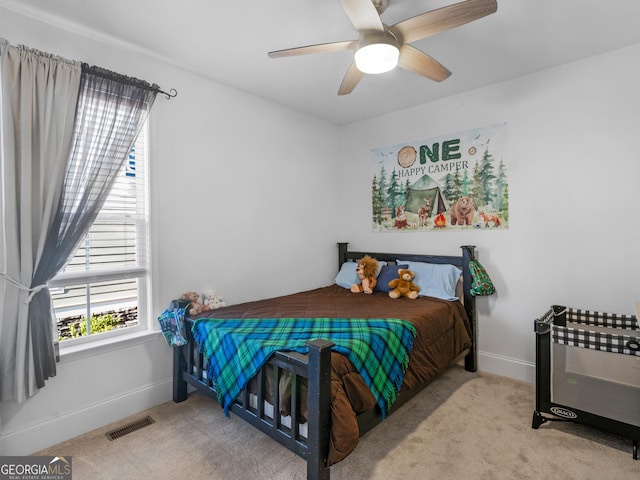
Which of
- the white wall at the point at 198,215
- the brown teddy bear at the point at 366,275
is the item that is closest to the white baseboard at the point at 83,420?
the white wall at the point at 198,215

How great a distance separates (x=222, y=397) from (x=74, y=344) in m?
1.07

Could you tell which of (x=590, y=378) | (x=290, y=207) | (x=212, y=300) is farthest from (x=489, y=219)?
(x=212, y=300)

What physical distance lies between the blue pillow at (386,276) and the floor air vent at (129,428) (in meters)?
2.17

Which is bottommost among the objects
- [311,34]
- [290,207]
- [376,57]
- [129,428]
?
[129,428]

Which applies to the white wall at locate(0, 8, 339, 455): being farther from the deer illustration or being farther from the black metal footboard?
the deer illustration

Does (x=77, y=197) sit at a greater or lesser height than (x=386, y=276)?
greater

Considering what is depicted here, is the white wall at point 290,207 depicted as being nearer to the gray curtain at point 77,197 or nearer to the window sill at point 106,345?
the window sill at point 106,345

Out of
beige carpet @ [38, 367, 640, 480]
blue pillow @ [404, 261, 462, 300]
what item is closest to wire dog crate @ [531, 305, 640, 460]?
beige carpet @ [38, 367, 640, 480]

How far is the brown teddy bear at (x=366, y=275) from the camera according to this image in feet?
11.1

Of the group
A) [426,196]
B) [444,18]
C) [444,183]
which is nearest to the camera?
[444,18]

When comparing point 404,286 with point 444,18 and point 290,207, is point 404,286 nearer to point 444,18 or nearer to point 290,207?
point 290,207

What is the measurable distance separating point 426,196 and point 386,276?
3.01 feet

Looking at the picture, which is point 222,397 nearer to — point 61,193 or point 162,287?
point 162,287

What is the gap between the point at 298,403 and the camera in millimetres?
1697
